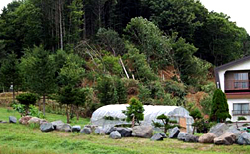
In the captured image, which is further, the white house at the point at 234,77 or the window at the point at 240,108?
the white house at the point at 234,77

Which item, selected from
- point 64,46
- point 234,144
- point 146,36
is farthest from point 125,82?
point 234,144

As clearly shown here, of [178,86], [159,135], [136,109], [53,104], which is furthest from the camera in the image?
[178,86]

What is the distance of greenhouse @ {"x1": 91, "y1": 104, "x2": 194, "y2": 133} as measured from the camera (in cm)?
2212

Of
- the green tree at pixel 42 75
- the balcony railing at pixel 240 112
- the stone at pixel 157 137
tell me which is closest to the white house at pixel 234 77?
the balcony railing at pixel 240 112

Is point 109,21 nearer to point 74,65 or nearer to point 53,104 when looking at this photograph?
point 74,65

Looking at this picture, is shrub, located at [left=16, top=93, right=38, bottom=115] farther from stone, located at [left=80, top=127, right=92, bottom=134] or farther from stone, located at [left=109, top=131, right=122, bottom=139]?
stone, located at [left=109, top=131, right=122, bottom=139]

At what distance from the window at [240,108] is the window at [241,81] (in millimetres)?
1858

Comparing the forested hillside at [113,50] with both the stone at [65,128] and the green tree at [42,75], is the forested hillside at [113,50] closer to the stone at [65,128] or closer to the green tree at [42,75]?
the green tree at [42,75]

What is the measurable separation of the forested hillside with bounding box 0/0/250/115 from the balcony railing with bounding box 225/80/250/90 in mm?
3257

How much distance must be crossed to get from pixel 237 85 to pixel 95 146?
58.1 feet

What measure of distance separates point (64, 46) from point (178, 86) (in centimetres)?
1548

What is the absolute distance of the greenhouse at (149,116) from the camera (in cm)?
2212

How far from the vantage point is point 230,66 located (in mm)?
27078

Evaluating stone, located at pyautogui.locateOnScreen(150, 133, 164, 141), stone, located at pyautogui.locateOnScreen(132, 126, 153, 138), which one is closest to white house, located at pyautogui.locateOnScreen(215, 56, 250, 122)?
stone, located at pyautogui.locateOnScreen(132, 126, 153, 138)
